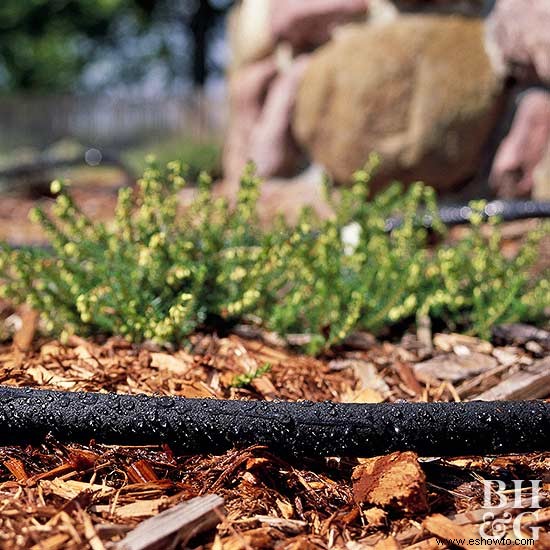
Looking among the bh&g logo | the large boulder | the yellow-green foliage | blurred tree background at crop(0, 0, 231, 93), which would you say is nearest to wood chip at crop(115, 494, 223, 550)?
the bh&g logo

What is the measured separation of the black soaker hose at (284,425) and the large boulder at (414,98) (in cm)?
283

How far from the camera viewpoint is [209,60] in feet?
79.9

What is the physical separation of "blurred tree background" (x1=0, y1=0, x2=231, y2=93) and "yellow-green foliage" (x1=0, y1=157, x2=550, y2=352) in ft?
58.5

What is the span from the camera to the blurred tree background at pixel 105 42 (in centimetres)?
1997

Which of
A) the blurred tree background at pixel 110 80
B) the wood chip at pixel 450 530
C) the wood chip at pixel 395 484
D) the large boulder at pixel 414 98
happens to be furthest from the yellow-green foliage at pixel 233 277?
the blurred tree background at pixel 110 80

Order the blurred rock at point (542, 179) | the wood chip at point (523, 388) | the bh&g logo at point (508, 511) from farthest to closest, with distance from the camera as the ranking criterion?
the blurred rock at point (542, 179)
the wood chip at point (523, 388)
the bh&g logo at point (508, 511)

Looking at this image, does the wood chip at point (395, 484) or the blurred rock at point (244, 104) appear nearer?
the wood chip at point (395, 484)

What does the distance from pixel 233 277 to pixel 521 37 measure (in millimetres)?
2223

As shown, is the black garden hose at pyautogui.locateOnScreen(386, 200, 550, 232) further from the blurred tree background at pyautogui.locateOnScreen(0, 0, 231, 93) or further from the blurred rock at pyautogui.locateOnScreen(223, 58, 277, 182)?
the blurred tree background at pyautogui.locateOnScreen(0, 0, 231, 93)

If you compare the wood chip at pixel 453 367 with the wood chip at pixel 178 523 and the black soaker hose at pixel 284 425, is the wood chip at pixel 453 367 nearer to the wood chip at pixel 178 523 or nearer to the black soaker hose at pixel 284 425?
the black soaker hose at pixel 284 425

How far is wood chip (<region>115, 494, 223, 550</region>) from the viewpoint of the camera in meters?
1.18

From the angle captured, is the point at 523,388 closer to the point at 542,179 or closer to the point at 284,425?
the point at 284,425

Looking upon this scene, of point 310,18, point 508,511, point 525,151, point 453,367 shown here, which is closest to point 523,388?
point 453,367

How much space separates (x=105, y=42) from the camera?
23953mm
